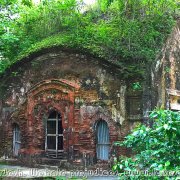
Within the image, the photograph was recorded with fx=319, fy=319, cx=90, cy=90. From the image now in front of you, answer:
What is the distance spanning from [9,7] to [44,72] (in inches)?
121

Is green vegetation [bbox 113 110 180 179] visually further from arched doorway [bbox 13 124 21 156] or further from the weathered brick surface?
arched doorway [bbox 13 124 21 156]

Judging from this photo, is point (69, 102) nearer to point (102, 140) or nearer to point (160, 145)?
point (102, 140)

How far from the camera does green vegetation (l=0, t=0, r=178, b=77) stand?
372 inches

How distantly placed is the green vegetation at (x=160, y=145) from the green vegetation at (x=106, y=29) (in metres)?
4.49

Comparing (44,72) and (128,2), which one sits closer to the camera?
(128,2)

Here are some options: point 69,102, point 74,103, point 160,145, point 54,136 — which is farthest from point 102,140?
point 160,145

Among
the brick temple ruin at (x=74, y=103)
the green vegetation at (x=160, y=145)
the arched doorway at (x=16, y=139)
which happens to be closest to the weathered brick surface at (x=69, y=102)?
the brick temple ruin at (x=74, y=103)

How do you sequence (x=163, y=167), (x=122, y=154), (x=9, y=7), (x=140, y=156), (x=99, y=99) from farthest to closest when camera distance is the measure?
1. (x=9, y=7)
2. (x=99, y=99)
3. (x=122, y=154)
4. (x=140, y=156)
5. (x=163, y=167)

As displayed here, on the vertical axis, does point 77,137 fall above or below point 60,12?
below

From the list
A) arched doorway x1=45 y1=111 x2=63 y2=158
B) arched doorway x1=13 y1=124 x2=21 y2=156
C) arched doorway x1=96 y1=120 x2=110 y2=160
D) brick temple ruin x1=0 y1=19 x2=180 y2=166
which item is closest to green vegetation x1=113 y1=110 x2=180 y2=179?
brick temple ruin x1=0 y1=19 x2=180 y2=166

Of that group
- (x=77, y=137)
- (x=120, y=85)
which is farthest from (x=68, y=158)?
(x=120, y=85)

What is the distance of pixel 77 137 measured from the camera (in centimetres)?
961

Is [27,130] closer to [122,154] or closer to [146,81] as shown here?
[122,154]

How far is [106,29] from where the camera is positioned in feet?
33.3
